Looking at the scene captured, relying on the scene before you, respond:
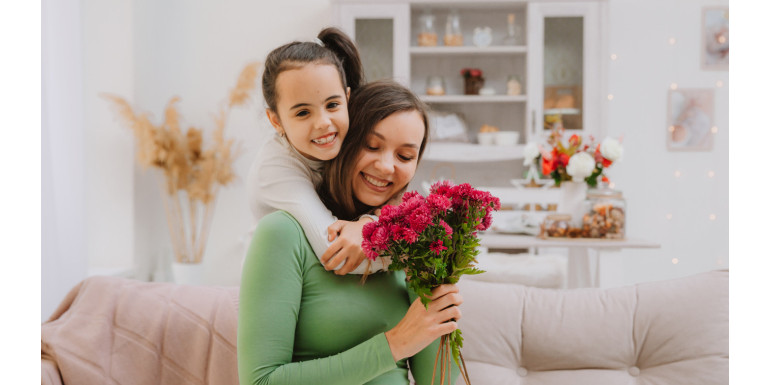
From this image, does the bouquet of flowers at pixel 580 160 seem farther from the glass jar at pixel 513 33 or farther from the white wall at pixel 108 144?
the white wall at pixel 108 144

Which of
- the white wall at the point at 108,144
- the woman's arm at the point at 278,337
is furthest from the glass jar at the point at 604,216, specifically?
the white wall at the point at 108,144

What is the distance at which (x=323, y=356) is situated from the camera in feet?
3.35

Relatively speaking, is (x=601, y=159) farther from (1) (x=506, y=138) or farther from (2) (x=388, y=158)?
(2) (x=388, y=158)

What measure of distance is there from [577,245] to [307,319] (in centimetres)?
174

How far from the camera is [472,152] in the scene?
4000mm

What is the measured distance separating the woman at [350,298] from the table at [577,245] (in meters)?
1.39

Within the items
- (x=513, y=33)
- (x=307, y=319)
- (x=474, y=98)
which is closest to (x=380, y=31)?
(x=474, y=98)

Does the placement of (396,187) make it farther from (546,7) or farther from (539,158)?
(546,7)

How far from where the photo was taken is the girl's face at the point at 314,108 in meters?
1.04

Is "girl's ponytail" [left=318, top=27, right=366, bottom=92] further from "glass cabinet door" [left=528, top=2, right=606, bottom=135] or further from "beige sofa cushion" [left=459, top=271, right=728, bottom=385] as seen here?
Answer: "glass cabinet door" [left=528, top=2, right=606, bottom=135]

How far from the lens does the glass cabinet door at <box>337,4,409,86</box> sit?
3.96 m

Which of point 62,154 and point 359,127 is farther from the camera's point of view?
point 62,154

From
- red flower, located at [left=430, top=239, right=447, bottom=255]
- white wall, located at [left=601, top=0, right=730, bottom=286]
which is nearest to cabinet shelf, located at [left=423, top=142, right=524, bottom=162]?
white wall, located at [left=601, top=0, right=730, bottom=286]

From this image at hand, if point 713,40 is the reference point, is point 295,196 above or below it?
below
